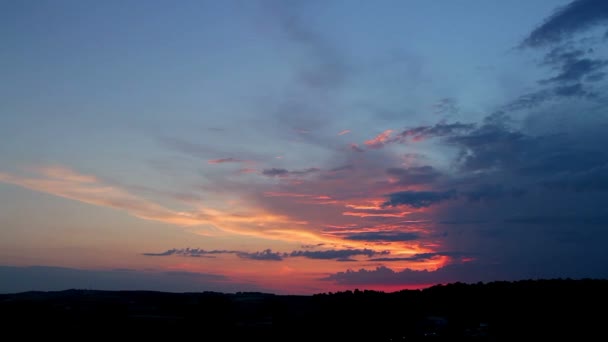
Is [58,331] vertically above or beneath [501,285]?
beneath

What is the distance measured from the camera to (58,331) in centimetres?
5269

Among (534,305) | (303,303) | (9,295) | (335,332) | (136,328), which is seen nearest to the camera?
(136,328)

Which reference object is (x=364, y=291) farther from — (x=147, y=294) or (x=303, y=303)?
(x=147, y=294)

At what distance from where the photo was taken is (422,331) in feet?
189

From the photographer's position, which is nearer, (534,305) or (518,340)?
(518,340)

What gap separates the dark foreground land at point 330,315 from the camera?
54.1 meters

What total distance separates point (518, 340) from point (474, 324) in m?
9.93

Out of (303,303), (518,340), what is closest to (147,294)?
(303,303)

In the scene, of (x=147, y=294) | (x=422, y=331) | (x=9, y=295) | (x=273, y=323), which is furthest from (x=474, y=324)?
(x=9, y=295)

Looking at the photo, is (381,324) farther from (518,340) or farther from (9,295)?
(9,295)

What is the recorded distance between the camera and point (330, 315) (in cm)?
7306

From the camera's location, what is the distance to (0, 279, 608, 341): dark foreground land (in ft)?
177

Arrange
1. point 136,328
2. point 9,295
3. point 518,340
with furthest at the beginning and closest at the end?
point 9,295, point 136,328, point 518,340

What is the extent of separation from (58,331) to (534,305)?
58540mm
